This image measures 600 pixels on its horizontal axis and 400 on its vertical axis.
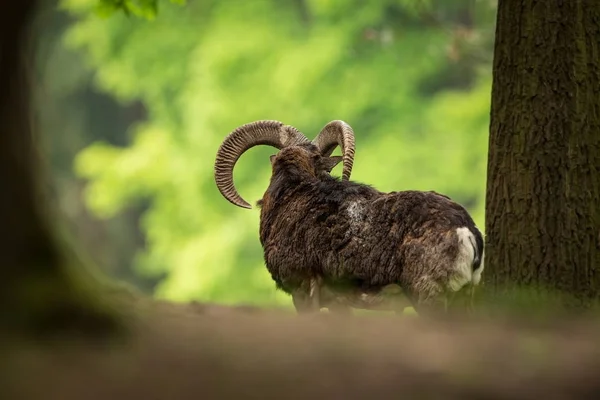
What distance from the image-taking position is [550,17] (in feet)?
25.9

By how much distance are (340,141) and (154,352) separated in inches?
277

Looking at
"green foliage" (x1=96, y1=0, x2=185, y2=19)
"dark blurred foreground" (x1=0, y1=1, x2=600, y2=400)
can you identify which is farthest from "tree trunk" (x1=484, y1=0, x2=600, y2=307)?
"green foliage" (x1=96, y1=0, x2=185, y2=19)

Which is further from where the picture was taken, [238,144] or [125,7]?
[238,144]

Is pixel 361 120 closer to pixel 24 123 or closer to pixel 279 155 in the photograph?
pixel 279 155

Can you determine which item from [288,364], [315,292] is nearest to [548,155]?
[315,292]

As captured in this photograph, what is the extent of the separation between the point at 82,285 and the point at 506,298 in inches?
153

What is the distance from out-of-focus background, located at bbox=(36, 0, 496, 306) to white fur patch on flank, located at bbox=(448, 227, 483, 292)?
547 inches

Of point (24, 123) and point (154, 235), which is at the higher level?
point (154, 235)

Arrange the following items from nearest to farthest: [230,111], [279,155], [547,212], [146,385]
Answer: [146,385]
[547,212]
[279,155]
[230,111]

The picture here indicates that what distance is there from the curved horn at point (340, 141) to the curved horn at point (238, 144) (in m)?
0.31

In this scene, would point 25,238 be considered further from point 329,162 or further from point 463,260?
point 329,162

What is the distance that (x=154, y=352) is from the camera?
187 inches

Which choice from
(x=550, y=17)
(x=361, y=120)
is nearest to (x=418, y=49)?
(x=361, y=120)

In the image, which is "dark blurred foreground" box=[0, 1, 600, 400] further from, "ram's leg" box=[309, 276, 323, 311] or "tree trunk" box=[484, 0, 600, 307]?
"ram's leg" box=[309, 276, 323, 311]
